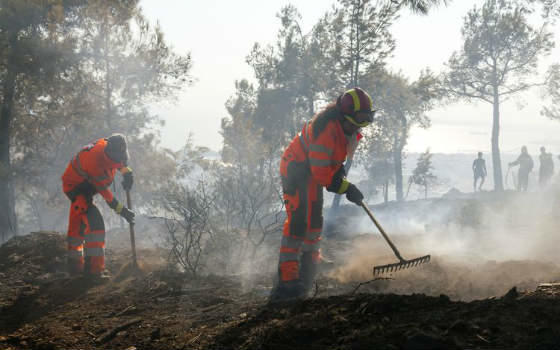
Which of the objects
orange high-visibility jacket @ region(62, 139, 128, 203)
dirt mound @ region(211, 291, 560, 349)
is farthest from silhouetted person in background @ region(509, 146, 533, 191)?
dirt mound @ region(211, 291, 560, 349)

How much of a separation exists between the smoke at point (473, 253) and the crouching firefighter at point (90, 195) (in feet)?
10.6

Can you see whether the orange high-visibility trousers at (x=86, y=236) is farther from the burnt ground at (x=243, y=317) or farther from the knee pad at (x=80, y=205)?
the burnt ground at (x=243, y=317)

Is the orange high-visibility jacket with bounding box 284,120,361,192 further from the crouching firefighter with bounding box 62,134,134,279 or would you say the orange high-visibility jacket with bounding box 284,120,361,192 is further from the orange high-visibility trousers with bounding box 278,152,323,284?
the crouching firefighter with bounding box 62,134,134,279

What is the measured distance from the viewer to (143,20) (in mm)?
19469

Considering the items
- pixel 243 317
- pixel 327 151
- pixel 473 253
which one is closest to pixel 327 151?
pixel 327 151

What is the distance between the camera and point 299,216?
4.93m

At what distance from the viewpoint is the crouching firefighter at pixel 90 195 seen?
5.95 m

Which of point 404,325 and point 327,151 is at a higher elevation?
point 327,151

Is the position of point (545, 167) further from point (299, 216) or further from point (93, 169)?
point (93, 169)

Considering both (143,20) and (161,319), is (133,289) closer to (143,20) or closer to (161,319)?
(161,319)

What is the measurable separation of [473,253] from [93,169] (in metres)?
6.05

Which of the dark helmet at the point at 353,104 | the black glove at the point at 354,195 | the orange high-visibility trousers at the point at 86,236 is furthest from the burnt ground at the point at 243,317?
the dark helmet at the point at 353,104

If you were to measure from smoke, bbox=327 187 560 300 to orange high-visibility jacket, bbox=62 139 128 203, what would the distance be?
3.36m

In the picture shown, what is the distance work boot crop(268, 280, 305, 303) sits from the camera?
4430 millimetres
